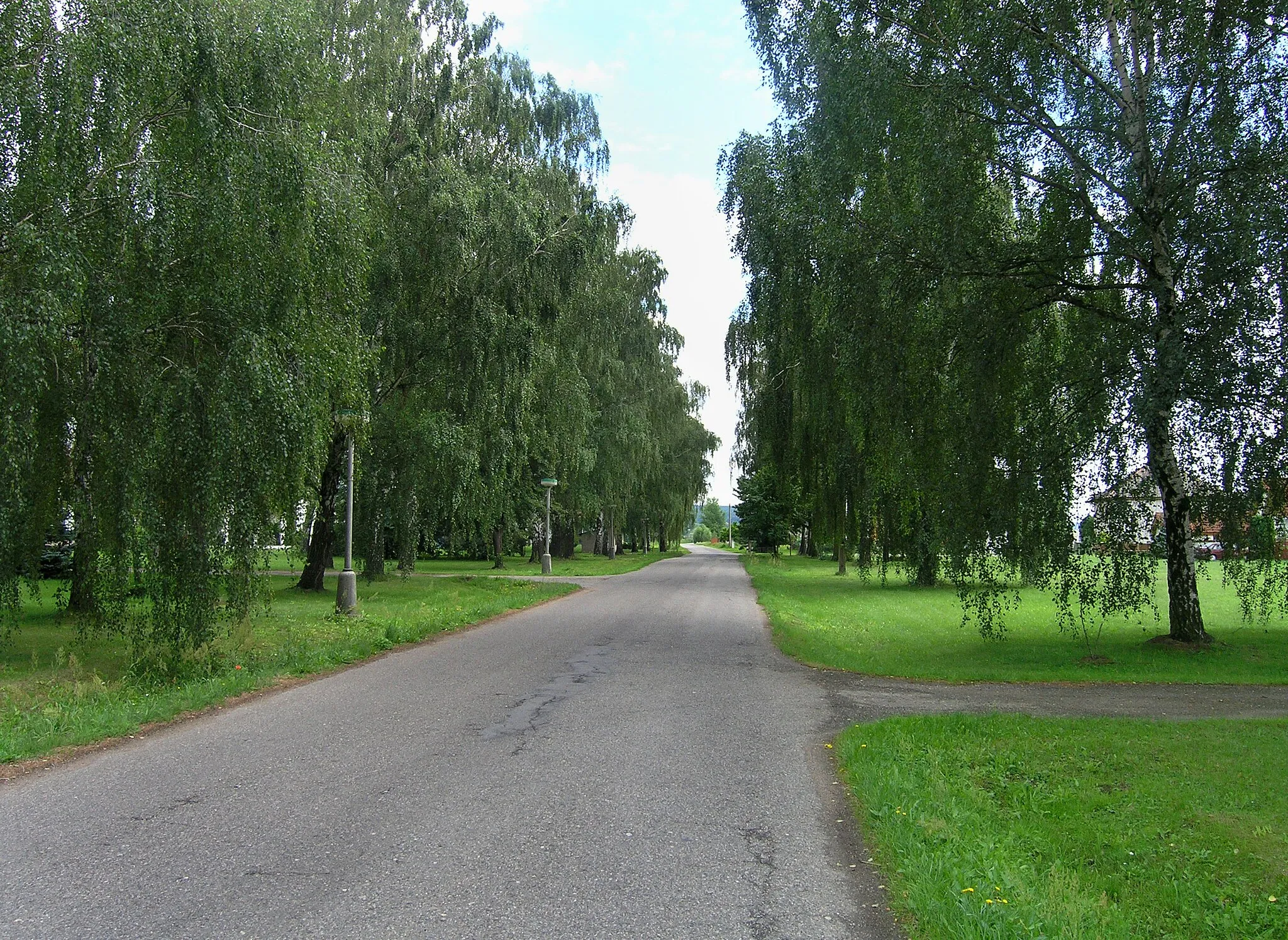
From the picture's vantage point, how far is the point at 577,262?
70.7ft

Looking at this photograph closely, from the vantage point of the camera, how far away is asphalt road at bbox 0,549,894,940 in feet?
12.5

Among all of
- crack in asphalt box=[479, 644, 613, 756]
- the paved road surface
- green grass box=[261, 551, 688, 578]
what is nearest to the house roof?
the paved road surface

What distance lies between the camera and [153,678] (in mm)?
9445

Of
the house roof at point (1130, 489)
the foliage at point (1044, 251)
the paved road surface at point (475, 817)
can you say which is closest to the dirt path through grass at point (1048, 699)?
the paved road surface at point (475, 817)

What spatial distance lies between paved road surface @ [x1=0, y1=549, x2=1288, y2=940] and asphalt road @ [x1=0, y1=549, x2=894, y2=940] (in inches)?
0.7

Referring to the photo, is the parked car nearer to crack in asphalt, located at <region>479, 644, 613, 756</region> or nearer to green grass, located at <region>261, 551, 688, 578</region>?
crack in asphalt, located at <region>479, 644, 613, 756</region>

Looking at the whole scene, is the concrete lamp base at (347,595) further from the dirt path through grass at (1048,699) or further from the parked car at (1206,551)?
the parked car at (1206,551)

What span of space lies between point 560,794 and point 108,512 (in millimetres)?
6263

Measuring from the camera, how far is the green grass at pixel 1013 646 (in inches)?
455

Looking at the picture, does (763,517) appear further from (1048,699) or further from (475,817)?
(475,817)

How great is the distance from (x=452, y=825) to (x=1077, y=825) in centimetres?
379

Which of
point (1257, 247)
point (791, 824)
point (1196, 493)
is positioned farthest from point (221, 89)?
point (1196, 493)

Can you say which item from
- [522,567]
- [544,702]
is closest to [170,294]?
[544,702]

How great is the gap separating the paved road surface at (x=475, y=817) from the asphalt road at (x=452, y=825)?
0.02m
